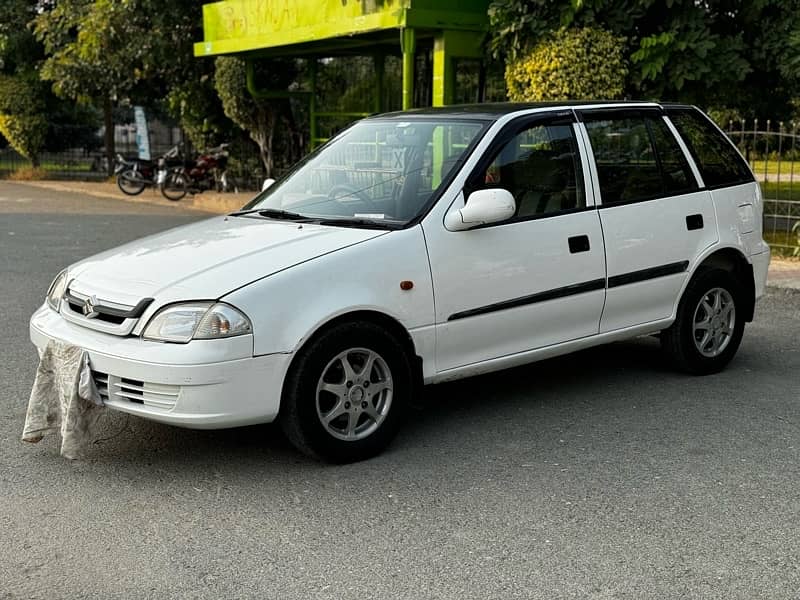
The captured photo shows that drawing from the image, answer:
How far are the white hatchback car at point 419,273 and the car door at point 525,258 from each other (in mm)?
11

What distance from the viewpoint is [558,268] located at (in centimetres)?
562

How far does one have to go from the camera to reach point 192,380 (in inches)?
176

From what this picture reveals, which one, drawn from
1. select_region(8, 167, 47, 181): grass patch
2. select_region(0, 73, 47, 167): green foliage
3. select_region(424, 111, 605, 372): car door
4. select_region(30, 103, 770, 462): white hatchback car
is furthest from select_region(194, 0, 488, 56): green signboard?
select_region(8, 167, 47, 181): grass patch

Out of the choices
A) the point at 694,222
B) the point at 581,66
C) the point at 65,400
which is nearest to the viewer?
the point at 65,400

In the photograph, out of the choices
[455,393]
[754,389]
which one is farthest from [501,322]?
[754,389]

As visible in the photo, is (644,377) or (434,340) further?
(644,377)

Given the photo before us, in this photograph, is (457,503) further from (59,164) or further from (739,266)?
(59,164)

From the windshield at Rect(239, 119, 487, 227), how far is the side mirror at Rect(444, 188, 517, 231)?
0.62 ft

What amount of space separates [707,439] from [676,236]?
1418mm

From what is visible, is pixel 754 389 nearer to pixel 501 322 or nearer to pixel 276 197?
pixel 501 322

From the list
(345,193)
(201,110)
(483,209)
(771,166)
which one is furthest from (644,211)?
(201,110)

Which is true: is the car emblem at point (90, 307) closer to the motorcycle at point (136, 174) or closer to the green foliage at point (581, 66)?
the green foliage at point (581, 66)

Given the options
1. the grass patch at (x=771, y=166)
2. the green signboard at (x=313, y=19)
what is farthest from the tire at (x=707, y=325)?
the green signboard at (x=313, y=19)

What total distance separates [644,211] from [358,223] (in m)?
1.83
